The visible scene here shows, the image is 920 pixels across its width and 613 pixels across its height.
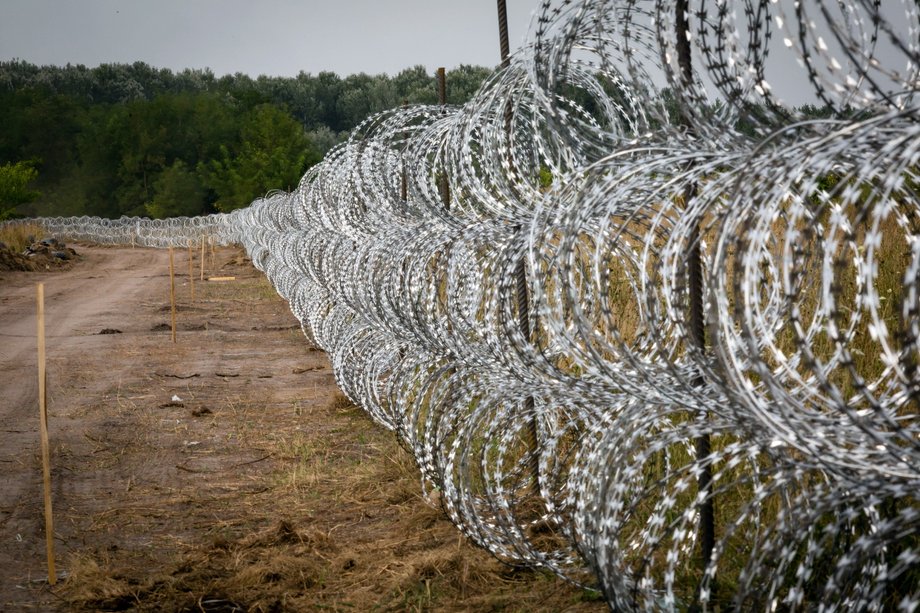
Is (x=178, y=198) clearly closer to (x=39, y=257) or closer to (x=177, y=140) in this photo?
(x=177, y=140)

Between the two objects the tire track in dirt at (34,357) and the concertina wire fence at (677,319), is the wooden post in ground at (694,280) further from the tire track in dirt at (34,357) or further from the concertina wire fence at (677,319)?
the tire track in dirt at (34,357)

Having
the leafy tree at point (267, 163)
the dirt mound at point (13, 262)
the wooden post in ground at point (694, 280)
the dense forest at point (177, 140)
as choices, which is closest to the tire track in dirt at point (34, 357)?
the dirt mound at point (13, 262)

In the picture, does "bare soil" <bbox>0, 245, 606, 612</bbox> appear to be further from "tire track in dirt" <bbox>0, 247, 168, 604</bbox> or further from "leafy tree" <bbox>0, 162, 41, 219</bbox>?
"leafy tree" <bbox>0, 162, 41, 219</bbox>

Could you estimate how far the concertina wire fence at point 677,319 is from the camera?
2338 millimetres

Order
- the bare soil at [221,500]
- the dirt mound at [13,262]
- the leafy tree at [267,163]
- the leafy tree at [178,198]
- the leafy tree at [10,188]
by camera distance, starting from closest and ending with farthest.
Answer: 1. the bare soil at [221,500]
2. the dirt mound at [13,262]
3. the leafy tree at [10,188]
4. the leafy tree at [267,163]
5. the leafy tree at [178,198]

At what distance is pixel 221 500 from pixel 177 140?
3677 inches

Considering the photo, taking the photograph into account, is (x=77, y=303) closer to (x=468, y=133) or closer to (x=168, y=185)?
(x=468, y=133)

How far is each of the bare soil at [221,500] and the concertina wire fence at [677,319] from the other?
0.35m

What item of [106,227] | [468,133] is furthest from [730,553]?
[106,227]

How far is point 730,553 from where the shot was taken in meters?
4.35

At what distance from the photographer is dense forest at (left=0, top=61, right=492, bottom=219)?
75812mm

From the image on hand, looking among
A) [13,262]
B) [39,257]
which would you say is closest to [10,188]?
[39,257]

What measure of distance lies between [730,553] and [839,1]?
7.89 feet

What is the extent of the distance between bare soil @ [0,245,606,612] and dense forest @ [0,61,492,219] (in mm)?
60009
